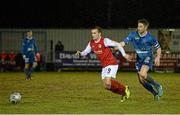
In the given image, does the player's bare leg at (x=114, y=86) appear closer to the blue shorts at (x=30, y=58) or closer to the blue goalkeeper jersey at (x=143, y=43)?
the blue goalkeeper jersey at (x=143, y=43)

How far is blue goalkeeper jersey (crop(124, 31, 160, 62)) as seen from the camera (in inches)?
621

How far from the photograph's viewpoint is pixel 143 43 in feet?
51.8

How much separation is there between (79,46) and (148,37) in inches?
913

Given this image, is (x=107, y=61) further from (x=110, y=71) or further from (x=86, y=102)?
(x=86, y=102)

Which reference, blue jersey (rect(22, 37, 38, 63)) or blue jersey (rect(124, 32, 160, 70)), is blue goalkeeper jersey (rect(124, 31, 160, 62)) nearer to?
blue jersey (rect(124, 32, 160, 70))

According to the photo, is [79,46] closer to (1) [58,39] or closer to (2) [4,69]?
(1) [58,39]

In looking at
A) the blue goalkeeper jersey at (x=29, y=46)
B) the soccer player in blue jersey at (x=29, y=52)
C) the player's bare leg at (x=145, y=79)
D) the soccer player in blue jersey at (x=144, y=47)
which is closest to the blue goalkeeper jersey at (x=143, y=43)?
the soccer player in blue jersey at (x=144, y=47)

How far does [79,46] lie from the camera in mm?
38875
